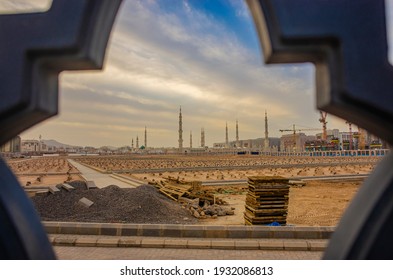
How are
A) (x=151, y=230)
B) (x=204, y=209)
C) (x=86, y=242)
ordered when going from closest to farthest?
→ (x=86, y=242) → (x=151, y=230) → (x=204, y=209)

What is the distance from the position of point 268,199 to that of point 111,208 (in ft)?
20.4

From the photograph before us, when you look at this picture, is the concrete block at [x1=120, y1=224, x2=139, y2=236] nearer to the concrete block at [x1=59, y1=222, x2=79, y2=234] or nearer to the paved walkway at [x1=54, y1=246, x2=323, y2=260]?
the paved walkway at [x1=54, y1=246, x2=323, y2=260]

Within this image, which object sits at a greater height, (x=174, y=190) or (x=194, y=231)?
(x=174, y=190)

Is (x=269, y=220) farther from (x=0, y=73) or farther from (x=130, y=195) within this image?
(x=0, y=73)

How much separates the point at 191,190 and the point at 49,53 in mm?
13974

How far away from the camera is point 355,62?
7.62ft

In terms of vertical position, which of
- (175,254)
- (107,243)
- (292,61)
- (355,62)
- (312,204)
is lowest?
(312,204)

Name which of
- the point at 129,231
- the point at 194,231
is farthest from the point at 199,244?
the point at 129,231

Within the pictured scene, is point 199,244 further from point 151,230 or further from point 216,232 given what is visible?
point 151,230

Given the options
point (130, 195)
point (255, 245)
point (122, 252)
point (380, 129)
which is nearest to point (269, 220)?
point (255, 245)

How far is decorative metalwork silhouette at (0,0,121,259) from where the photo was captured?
2.46 meters

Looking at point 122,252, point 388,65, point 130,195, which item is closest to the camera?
point 388,65

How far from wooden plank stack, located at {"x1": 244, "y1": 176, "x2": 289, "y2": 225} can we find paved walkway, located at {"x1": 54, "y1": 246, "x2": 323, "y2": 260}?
2430 millimetres

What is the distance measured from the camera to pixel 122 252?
25.4 feet
